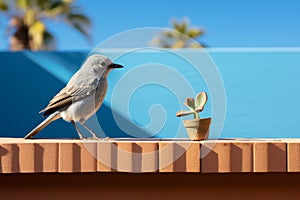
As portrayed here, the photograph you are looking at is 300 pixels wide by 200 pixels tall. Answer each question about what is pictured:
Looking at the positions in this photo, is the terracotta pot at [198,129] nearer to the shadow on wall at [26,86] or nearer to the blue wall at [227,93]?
the blue wall at [227,93]

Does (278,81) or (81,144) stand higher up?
(278,81)

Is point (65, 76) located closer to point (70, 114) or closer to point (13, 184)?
point (70, 114)

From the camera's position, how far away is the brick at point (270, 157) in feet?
5.42

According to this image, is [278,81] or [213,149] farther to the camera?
[278,81]

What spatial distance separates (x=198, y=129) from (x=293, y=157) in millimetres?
500

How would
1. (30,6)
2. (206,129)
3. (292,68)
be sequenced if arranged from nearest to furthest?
(206,129)
(292,68)
(30,6)

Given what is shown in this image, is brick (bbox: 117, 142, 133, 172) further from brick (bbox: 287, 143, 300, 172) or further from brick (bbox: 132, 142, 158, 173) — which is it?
brick (bbox: 287, 143, 300, 172)

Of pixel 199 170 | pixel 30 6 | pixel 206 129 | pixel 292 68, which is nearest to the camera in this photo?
pixel 199 170

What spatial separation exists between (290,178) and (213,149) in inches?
12.7

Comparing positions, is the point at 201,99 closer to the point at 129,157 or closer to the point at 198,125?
the point at 198,125

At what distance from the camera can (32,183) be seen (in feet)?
5.73

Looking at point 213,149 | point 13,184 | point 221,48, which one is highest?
point 221,48

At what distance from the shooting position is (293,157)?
1659mm

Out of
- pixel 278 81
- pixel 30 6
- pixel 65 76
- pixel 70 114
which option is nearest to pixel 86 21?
pixel 30 6
